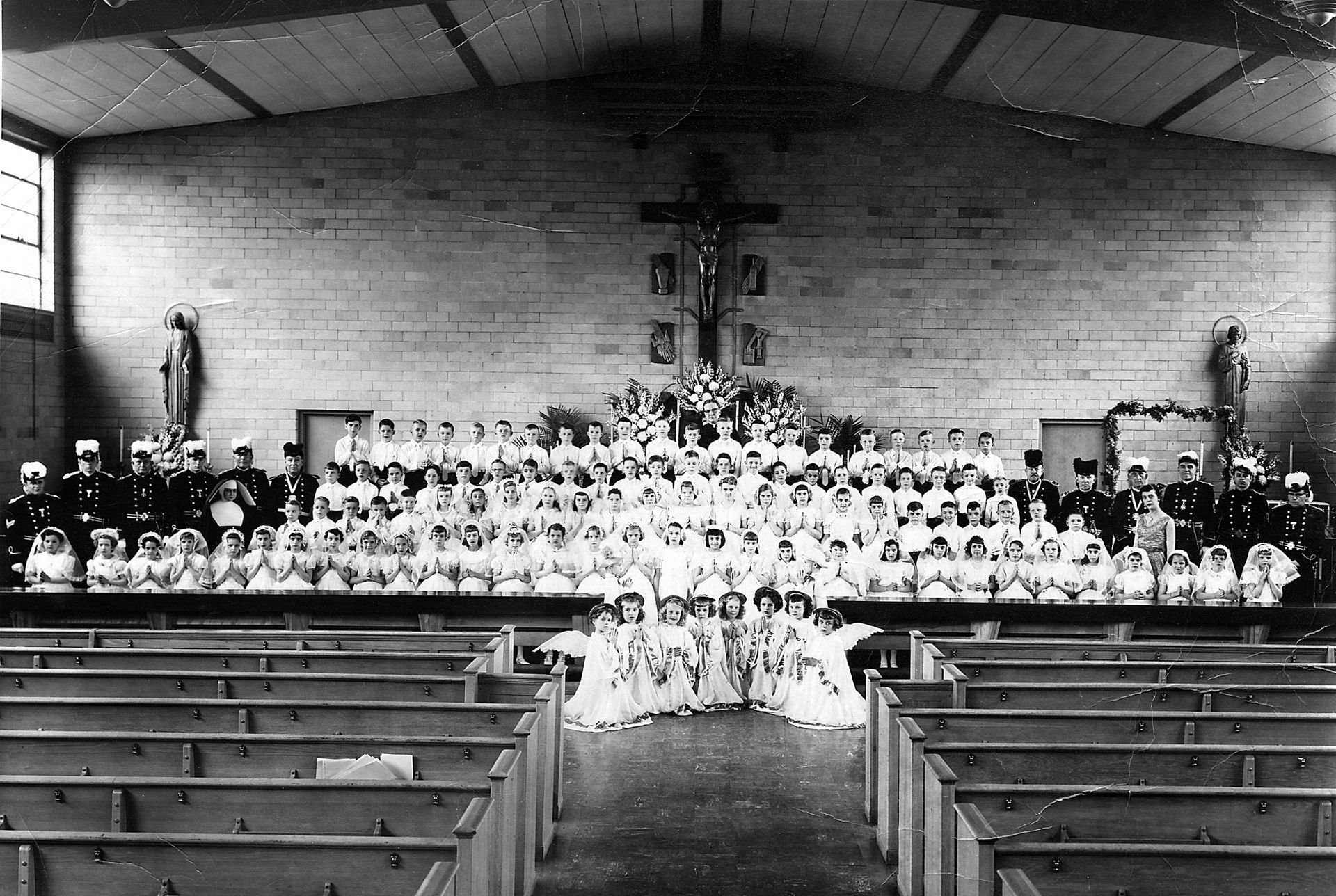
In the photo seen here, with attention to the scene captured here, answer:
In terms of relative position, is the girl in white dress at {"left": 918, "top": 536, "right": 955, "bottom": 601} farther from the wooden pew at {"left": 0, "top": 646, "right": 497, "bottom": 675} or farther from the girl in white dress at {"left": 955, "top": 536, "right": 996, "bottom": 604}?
the wooden pew at {"left": 0, "top": 646, "right": 497, "bottom": 675}

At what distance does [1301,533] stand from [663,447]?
24.0 feet

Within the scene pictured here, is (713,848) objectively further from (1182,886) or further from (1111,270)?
(1111,270)

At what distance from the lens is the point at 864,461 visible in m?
12.1

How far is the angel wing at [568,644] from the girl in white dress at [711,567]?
1412mm

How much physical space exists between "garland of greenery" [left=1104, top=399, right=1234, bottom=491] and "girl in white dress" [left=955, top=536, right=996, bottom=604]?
15.4ft

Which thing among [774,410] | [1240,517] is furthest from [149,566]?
[1240,517]

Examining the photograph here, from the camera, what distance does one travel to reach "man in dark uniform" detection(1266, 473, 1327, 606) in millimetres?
10422

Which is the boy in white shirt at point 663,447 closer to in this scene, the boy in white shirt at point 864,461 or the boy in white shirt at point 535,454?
the boy in white shirt at point 535,454

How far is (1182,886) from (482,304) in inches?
481

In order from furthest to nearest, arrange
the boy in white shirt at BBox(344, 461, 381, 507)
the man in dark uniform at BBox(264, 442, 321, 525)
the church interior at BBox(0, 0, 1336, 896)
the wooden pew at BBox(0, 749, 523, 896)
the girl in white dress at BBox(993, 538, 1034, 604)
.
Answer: the church interior at BBox(0, 0, 1336, 896) < the man in dark uniform at BBox(264, 442, 321, 525) < the boy in white shirt at BBox(344, 461, 381, 507) < the girl in white dress at BBox(993, 538, 1034, 604) < the wooden pew at BBox(0, 749, 523, 896)

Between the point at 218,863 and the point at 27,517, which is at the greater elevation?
the point at 27,517

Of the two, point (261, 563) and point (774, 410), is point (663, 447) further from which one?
point (261, 563)

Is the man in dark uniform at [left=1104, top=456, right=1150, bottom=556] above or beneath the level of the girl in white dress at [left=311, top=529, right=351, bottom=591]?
above

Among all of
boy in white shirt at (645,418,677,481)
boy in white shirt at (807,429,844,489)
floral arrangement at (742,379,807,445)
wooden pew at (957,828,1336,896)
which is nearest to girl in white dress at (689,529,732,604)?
boy in white shirt at (645,418,677,481)
